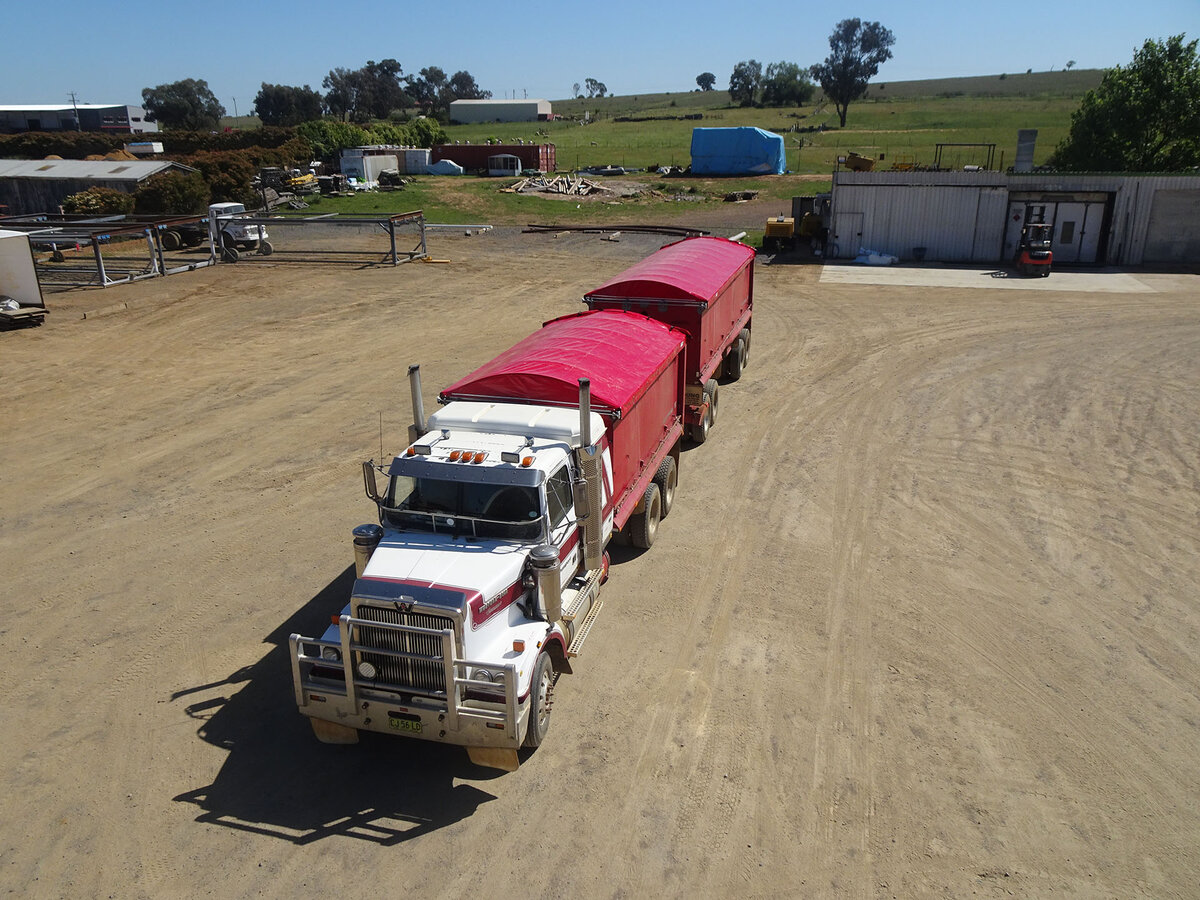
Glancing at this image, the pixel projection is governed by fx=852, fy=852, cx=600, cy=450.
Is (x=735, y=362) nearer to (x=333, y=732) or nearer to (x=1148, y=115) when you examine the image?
(x=333, y=732)

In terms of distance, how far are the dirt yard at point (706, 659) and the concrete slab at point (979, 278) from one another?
35.9 ft

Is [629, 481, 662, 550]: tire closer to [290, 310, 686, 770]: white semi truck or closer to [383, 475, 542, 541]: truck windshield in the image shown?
[290, 310, 686, 770]: white semi truck

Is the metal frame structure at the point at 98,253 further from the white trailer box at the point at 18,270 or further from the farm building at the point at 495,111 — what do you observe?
the farm building at the point at 495,111

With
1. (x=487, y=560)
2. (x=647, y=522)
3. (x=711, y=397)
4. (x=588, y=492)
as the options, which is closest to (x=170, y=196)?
(x=711, y=397)

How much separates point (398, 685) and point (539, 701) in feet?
4.60

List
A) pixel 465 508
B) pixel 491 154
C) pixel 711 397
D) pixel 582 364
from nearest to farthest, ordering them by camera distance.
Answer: pixel 465 508 < pixel 582 364 < pixel 711 397 < pixel 491 154

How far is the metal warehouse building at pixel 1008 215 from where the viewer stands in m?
34.0

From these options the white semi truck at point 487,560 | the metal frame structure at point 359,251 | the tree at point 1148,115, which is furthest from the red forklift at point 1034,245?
the white semi truck at point 487,560

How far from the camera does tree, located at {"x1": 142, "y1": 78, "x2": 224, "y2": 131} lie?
423ft

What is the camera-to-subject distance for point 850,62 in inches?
5379

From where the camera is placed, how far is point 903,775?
855 centimetres

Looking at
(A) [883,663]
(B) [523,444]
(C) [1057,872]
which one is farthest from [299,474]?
(C) [1057,872]

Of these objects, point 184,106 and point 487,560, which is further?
point 184,106

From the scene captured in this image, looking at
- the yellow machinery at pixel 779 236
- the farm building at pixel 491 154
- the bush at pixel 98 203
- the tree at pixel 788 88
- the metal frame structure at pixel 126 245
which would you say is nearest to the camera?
the metal frame structure at pixel 126 245
